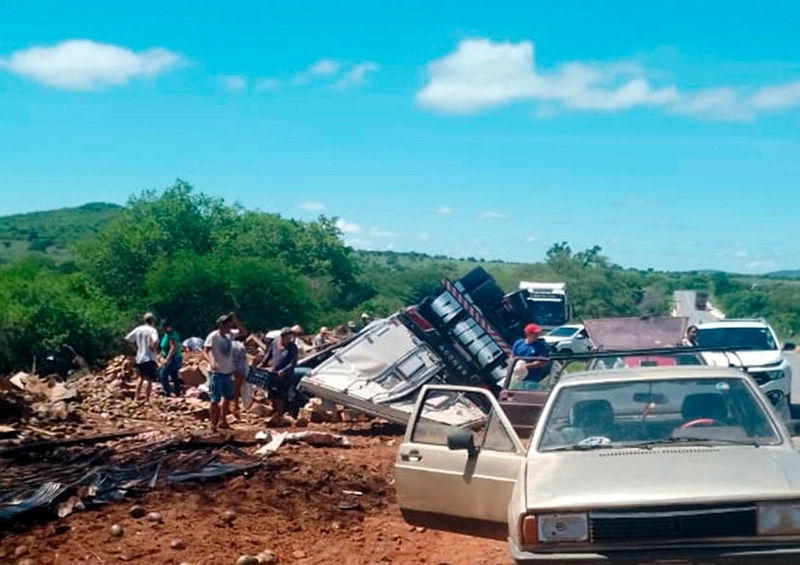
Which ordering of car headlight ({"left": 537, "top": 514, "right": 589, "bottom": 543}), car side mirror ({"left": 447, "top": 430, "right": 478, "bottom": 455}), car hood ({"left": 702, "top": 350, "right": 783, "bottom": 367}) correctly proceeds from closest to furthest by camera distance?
1. car headlight ({"left": 537, "top": 514, "right": 589, "bottom": 543})
2. car side mirror ({"left": 447, "top": 430, "right": 478, "bottom": 455})
3. car hood ({"left": 702, "top": 350, "right": 783, "bottom": 367})

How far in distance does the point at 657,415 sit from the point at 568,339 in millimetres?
24782

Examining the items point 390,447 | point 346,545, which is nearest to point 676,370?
point 346,545

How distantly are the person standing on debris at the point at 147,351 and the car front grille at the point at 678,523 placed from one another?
43.9ft

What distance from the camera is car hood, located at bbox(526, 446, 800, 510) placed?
533 cm

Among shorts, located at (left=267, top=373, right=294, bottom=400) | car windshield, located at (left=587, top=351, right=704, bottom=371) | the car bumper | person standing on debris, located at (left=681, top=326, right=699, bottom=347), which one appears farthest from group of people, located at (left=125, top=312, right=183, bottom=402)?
the car bumper

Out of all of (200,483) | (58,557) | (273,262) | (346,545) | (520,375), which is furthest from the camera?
(273,262)

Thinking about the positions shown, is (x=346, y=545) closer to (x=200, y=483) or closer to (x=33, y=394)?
(x=200, y=483)

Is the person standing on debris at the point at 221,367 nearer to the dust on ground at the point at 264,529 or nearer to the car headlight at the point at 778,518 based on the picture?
the dust on ground at the point at 264,529

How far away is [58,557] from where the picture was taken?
8.18m

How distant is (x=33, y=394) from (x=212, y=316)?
660 inches

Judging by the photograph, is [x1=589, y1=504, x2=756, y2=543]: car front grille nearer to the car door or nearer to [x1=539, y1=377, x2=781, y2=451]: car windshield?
[x1=539, y1=377, x2=781, y2=451]: car windshield

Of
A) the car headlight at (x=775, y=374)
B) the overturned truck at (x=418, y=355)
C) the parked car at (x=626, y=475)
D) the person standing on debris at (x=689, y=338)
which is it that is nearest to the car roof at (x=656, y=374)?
the parked car at (x=626, y=475)

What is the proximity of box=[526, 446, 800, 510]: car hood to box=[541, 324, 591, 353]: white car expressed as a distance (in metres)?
21.2

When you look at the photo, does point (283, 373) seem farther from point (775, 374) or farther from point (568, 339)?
point (568, 339)
